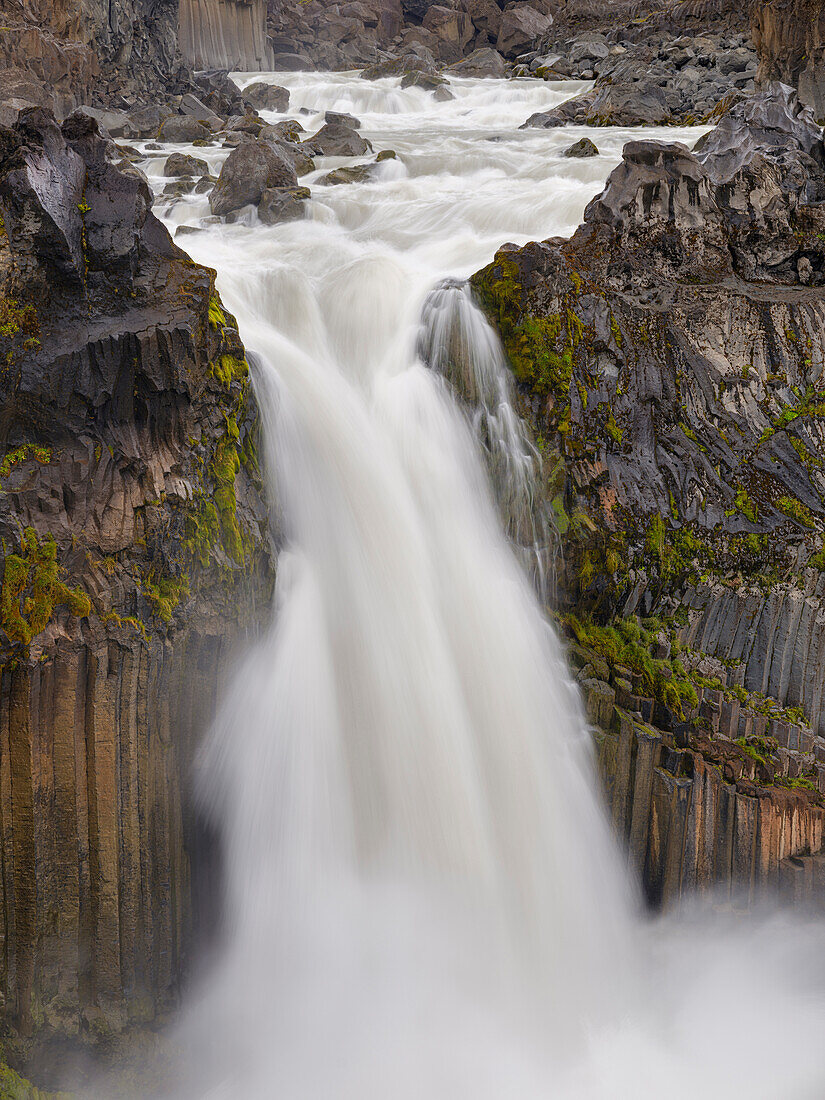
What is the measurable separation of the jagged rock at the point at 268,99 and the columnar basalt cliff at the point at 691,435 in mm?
18293

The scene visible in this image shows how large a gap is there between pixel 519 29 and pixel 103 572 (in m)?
35.8

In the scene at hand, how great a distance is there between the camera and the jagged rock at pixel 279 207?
32.4 ft

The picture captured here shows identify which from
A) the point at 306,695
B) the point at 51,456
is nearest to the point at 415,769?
the point at 306,695

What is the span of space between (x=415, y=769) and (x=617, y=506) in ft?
8.32

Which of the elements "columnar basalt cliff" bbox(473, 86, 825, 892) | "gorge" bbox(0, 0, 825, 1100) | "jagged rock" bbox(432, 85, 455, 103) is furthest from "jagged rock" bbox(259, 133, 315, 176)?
"jagged rock" bbox(432, 85, 455, 103)

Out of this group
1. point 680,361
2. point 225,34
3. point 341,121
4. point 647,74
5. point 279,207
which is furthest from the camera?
point 225,34

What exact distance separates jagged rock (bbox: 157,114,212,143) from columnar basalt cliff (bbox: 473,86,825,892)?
Answer: 39.9 ft

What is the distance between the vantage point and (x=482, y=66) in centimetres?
2802

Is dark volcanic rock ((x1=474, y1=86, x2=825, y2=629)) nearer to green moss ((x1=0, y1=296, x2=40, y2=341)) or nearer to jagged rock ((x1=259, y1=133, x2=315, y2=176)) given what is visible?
green moss ((x1=0, y1=296, x2=40, y2=341))

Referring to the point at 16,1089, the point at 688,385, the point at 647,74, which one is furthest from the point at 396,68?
the point at 16,1089

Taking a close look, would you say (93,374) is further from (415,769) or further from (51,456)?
(415,769)

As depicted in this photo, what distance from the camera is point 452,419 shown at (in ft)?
20.0

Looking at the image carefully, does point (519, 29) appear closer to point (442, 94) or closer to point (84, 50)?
point (442, 94)

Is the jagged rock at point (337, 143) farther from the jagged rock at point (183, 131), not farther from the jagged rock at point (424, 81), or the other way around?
the jagged rock at point (424, 81)
